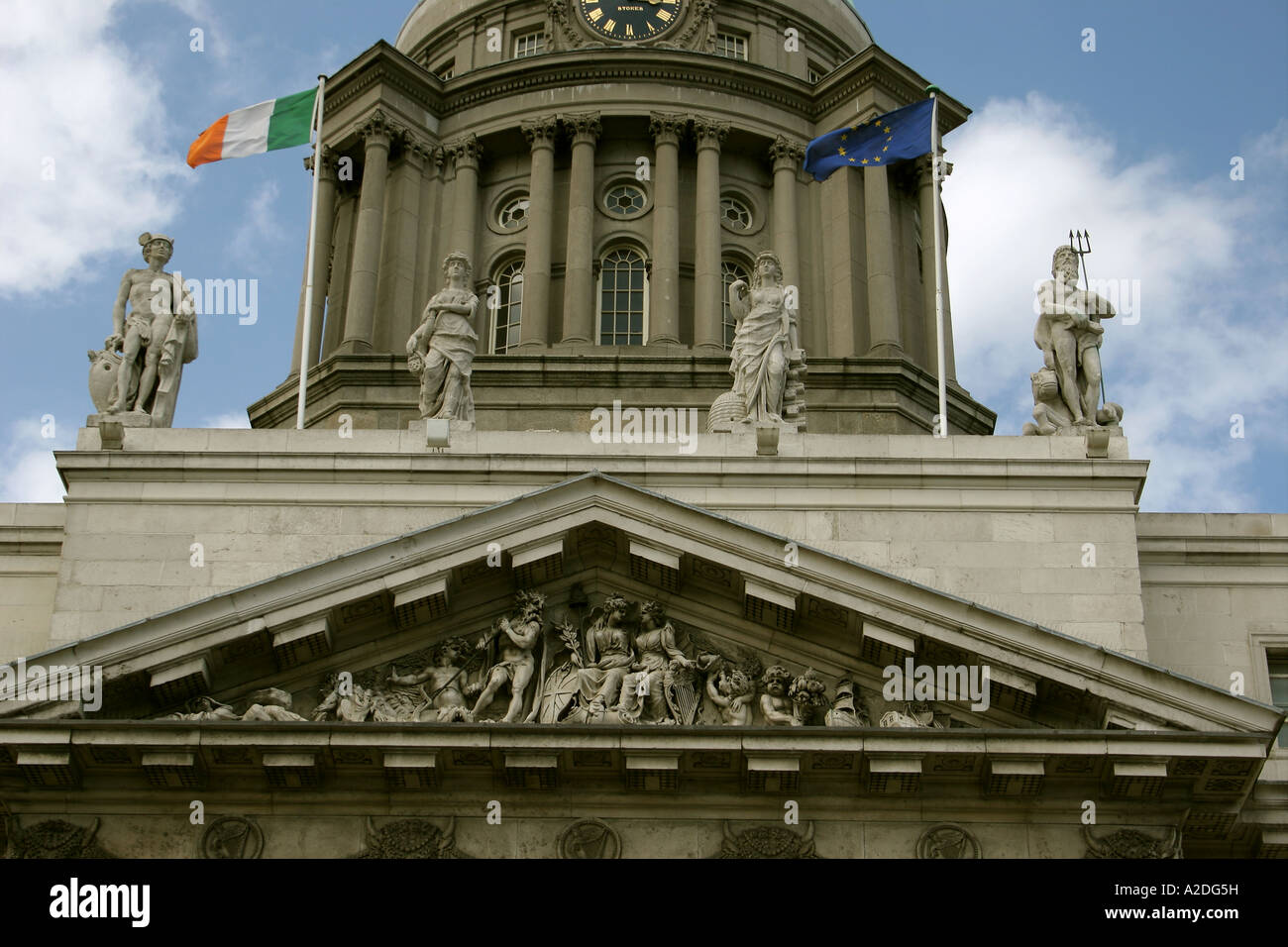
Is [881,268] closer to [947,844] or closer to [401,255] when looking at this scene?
[401,255]

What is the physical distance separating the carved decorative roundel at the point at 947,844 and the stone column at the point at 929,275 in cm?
1868

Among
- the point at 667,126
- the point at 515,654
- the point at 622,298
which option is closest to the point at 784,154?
the point at 667,126

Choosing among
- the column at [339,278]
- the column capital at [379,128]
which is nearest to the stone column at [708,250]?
the column capital at [379,128]

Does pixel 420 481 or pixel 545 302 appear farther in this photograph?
pixel 545 302

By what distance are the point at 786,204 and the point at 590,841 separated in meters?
22.3

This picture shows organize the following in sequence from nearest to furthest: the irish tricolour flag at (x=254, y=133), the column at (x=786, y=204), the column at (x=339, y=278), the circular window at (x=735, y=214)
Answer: the irish tricolour flag at (x=254, y=133) < the column at (x=339, y=278) < the column at (x=786, y=204) < the circular window at (x=735, y=214)

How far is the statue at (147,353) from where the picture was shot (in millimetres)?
27484

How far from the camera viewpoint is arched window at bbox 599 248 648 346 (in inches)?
1619

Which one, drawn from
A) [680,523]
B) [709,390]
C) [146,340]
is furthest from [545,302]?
[680,523]

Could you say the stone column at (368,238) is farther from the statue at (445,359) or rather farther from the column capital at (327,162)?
the statue at (445,359)
